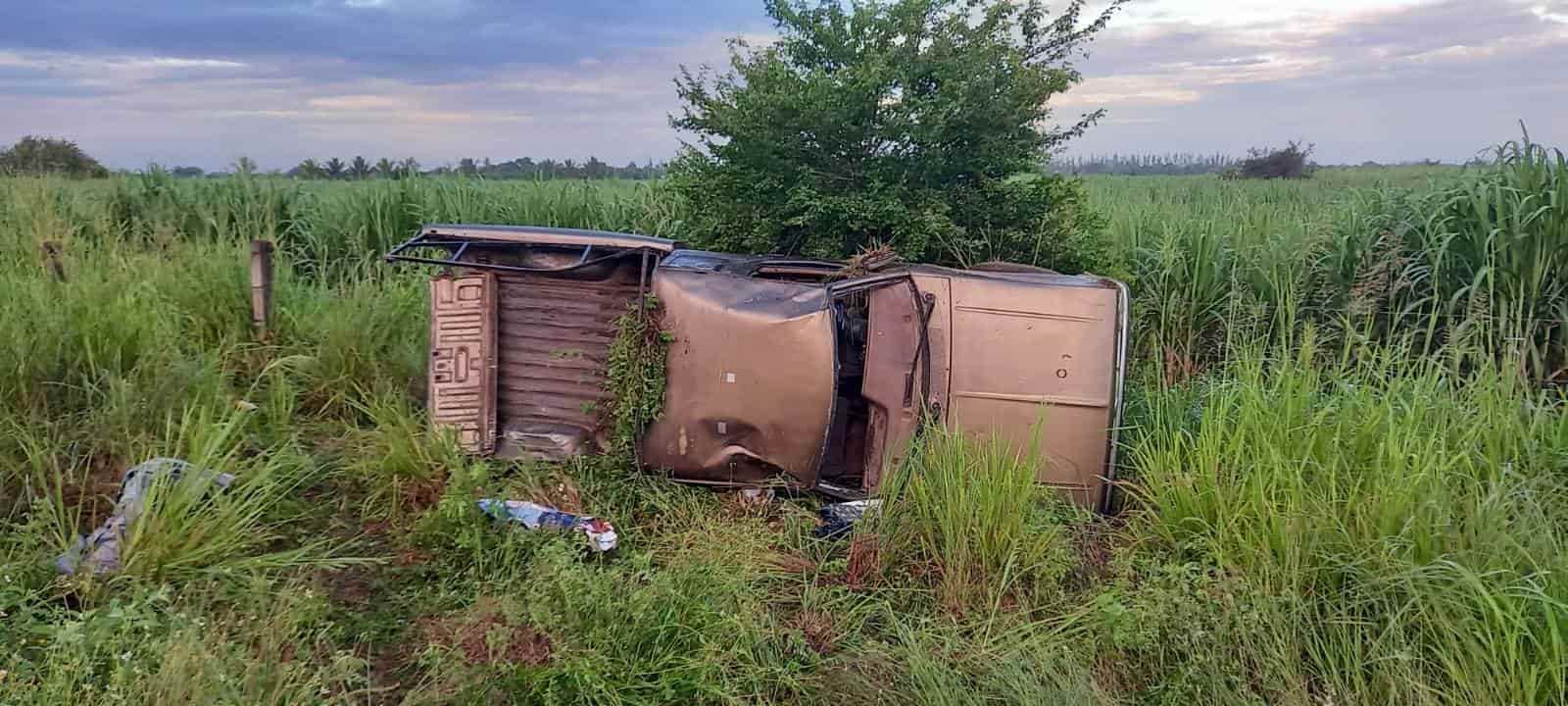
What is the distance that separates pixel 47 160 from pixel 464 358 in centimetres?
1063

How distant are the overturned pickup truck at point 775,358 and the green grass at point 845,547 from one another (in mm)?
215

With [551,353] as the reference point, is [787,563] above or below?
below

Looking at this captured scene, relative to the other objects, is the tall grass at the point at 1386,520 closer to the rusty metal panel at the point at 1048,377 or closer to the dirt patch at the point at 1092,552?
the dirt patch at the point at 1092,552

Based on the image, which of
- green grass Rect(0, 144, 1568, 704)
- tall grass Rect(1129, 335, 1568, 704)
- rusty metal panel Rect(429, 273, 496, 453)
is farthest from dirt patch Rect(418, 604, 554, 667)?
tall grass Rect(1129, 335, 1568, 704)

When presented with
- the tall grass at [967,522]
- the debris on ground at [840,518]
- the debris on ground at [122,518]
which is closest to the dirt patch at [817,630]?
the tall grass at [967,522]

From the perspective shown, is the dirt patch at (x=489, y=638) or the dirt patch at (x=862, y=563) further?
the dirt patch at (x=862, y=563)

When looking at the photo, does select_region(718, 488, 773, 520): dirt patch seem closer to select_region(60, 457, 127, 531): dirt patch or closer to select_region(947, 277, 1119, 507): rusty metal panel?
select_region(947, 277, 1119, 507): rusty metal panel

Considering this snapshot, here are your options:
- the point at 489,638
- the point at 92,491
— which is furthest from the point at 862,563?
the point at 92,491

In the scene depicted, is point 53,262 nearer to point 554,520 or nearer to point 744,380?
point 554,520

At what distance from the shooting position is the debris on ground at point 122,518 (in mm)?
3131

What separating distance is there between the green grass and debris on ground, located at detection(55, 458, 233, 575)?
0.08m

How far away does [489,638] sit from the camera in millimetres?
2709

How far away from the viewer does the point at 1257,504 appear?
317 cm

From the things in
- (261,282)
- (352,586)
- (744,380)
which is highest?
(261,282)
